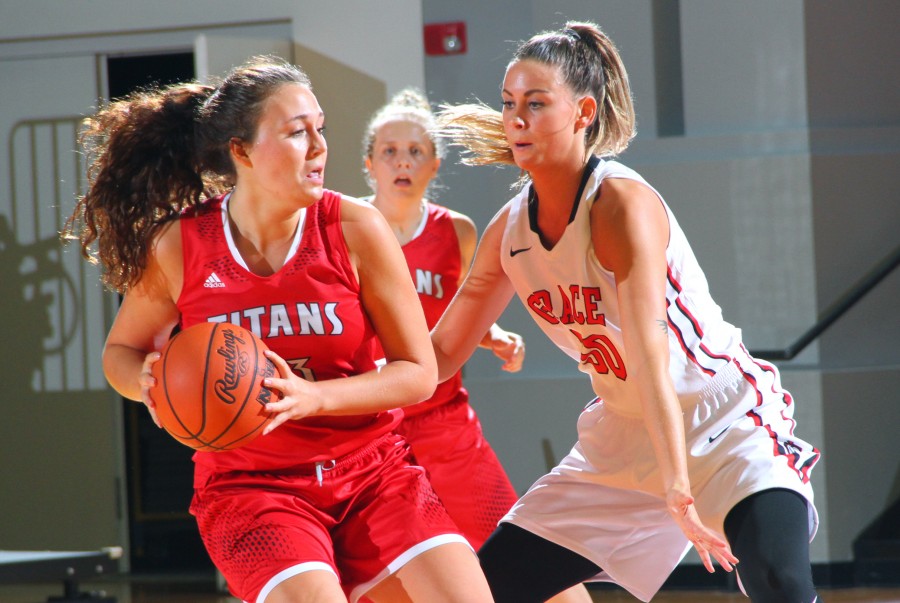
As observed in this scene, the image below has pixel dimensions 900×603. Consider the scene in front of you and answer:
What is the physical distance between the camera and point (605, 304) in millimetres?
2309

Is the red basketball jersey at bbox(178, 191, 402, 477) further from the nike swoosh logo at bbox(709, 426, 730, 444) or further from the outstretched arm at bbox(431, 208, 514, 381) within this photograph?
the nike swoosh logo at bbox(709, 426, 730, 444)

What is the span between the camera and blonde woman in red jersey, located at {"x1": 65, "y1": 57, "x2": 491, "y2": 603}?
6.68 feet

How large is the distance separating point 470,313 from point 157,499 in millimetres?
3991

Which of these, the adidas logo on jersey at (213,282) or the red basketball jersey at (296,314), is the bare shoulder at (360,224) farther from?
the adidas logo on jersey at (213,282)

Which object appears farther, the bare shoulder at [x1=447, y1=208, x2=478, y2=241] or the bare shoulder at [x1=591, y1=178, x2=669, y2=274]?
the bare shoulder at [x1=447, y1=208, x2=478, y2=241]

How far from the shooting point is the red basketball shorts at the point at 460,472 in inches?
130

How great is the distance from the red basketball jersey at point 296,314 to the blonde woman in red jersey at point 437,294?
100 centimetres

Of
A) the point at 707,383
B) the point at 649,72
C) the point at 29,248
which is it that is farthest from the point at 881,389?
the point at 29,248

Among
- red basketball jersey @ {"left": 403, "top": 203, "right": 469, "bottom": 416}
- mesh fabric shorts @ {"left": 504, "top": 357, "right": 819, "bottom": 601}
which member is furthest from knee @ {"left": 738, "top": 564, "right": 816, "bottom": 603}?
red basketball jersey @ {"left": 403, "top": 203, "right": 469, "bottom": 416}

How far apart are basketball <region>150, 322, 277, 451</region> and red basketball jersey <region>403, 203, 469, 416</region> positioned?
1481 mm

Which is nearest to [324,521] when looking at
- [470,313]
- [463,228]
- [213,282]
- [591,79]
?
[213,282]

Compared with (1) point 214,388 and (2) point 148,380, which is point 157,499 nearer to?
(2) point 148,380

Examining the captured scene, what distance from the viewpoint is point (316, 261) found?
7.04 feet

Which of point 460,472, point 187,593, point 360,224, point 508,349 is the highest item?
point 360,224
